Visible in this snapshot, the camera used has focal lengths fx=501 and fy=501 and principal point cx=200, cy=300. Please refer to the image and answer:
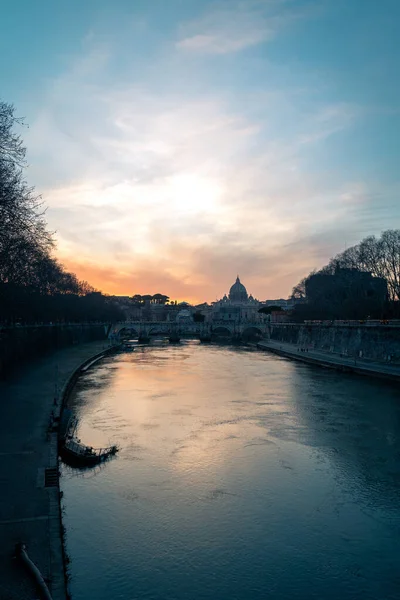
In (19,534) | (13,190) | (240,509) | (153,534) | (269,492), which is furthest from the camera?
(13,190)

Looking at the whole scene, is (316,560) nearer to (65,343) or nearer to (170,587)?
(170,587)

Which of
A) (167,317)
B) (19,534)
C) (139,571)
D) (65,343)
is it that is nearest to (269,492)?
(139,571)

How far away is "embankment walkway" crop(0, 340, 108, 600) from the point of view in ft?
27.9

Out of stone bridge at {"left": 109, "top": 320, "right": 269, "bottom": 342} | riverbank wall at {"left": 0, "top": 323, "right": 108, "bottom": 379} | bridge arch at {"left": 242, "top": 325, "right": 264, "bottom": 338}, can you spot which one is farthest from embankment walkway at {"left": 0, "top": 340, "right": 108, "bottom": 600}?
bridge arch at {"left": 242, "top": 325, "right": 264, "bottom": 338}

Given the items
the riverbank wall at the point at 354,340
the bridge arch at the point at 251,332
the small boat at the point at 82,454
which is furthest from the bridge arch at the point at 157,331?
the small boat at the point at 82,454

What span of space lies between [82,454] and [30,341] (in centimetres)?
3326

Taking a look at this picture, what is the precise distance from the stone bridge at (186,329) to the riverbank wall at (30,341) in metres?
16.8

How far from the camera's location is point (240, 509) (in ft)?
46.4

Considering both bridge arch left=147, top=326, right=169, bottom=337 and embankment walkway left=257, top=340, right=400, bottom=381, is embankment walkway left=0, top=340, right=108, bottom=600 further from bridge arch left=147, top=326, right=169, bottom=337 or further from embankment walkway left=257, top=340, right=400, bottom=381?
bridge arch left=147, top=326, right=169, bottom=337

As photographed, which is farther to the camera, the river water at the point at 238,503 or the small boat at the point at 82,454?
the small boat at the point at 82,454

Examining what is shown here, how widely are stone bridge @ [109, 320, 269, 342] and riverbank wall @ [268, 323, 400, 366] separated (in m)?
28.1

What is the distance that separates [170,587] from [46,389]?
19.6 m

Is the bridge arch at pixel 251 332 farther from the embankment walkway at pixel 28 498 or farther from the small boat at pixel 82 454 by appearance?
the small boat at pixel 82 454

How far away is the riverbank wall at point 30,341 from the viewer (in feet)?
128
